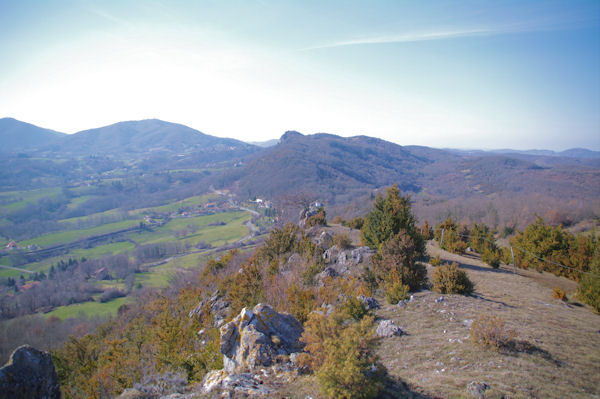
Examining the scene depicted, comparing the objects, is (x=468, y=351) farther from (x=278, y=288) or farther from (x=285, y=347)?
(x=278, y=288)

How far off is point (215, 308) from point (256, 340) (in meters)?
13.4

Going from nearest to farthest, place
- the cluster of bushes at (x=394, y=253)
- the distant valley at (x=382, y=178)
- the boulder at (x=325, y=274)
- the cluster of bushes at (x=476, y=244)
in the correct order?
the cluster of bushes at (x=394, y=253) < the boulder at (x=325, y=274) < the cluster of bushes at (x=476, y=244) < the distant valley at (x=382, y=178)

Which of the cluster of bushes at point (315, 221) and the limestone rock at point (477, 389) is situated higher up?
the limestone rock at point (477, 389)

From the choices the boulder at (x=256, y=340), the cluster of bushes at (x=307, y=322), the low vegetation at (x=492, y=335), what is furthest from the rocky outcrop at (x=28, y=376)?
the low vegetation at (x=492, y=335)

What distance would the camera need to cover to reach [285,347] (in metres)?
8.18

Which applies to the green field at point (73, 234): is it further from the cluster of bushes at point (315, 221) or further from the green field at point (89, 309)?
the cluster of bushes at point (315, 221)

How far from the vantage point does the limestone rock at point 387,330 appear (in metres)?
8.50

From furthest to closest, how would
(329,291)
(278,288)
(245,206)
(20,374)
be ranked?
(245,206), (278,288), (329,291), (20,374)

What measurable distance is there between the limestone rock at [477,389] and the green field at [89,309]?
175ft

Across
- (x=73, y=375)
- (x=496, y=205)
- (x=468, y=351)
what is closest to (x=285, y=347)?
(x=468, y=351)

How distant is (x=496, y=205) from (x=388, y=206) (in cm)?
7112

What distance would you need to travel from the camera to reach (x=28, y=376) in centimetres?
665

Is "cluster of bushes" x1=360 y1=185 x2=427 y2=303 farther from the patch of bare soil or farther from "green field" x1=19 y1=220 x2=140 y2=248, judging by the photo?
"green field" x1=19 y1=220 x2=140 y2=248

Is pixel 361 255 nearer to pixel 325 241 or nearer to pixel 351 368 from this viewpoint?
pixel 325 241
